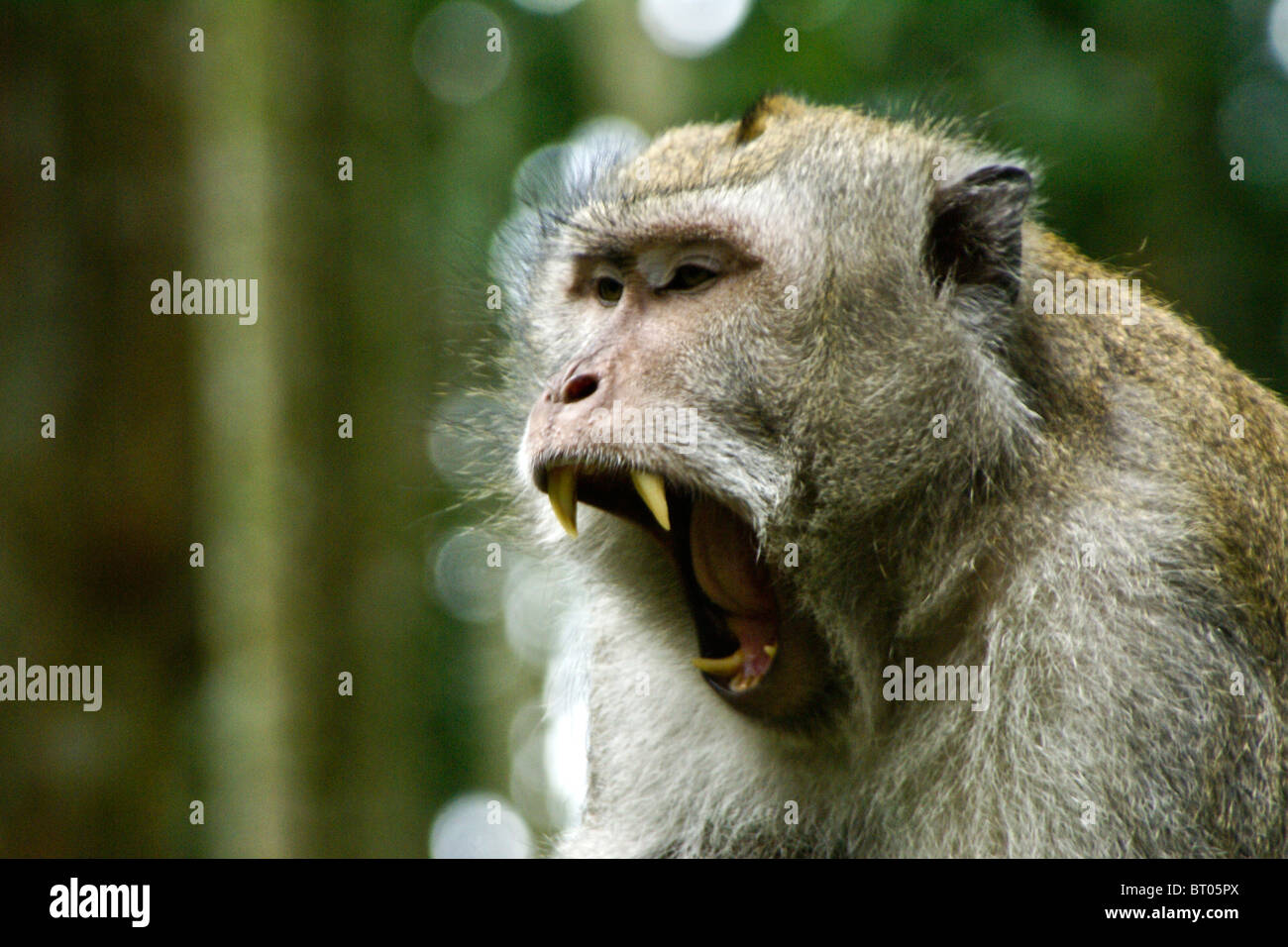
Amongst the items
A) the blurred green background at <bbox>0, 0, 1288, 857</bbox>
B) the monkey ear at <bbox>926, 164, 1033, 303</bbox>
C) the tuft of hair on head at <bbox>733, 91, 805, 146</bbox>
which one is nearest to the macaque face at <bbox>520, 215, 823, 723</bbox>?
the monkey ear at <bbox>926, 164, 1033, 303</bbox>

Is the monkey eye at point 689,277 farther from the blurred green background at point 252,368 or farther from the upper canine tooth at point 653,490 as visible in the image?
the blurred green background at point 252,368

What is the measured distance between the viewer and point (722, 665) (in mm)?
4746

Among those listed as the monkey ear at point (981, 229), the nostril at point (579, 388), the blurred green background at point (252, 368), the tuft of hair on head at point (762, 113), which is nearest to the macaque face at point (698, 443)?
the nostril at point (579, 388)

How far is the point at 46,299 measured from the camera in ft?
23.4

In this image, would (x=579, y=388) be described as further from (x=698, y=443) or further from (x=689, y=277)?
(x=689, y=277)

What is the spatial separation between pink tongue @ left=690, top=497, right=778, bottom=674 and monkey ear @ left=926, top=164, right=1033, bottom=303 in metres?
1.12

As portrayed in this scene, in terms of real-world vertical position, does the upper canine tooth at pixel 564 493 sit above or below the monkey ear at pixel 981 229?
below

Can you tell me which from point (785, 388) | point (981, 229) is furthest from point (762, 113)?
point (785, 388)

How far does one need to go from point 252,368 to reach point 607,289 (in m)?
2.88

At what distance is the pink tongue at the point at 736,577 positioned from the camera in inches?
187

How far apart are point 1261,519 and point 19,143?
628 centimetres

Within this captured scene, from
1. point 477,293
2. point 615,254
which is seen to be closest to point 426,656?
point 477,293

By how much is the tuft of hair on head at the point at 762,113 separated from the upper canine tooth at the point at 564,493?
1.69 metres
